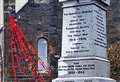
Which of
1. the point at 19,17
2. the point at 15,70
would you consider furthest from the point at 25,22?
the point at 15,70

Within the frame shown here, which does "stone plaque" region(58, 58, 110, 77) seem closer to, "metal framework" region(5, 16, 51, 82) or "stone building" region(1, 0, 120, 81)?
"metal framework" region(5, 16, 51, 82)

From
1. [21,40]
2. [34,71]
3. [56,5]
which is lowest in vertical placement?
[34,71]

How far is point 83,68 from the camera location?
12.9 m

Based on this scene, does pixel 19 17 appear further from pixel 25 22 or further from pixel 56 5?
pixel 56 5

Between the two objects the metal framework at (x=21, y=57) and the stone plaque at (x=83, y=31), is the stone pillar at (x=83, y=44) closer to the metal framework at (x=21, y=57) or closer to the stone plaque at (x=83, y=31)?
the stone plaque at (x=83, y=31)

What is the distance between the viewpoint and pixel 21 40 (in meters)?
28.0

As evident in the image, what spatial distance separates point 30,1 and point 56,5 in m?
1.56

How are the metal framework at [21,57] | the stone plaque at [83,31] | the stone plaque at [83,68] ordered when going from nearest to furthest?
the stone plaque at [83,68] < the stone plaque at [83,31] < the metal framework at [21,57]

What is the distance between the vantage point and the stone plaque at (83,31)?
13.0 meters

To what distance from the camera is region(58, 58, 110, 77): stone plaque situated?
1279 cm

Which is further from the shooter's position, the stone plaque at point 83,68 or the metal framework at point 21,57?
the metal framework at point 21,57

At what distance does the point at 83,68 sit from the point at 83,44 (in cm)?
65

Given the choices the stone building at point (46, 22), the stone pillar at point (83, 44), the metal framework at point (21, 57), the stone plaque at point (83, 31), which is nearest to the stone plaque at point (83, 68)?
the stone pillar at point (83, 44)

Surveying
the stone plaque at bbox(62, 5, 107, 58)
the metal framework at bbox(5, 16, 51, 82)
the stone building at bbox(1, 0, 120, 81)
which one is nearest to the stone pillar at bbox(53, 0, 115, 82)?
the stone plaque at bbox(62, 5, 107, 58)
